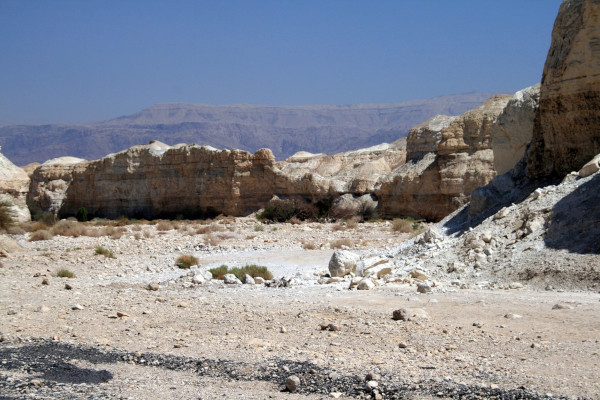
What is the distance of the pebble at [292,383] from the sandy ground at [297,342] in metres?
0.06

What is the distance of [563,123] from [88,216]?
3419 cm

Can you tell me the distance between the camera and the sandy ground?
530 cm

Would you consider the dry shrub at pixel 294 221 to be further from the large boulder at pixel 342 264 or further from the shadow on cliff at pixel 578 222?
the shadow on cliff at pixel 578 222

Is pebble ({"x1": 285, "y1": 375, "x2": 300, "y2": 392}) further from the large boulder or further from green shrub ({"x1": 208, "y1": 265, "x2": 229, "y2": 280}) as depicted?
green shrub ({"x1": 208, "y1": 265, "x2": 229, "y2": 280})

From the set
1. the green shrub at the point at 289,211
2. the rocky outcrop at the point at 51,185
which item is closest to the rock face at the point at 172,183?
the rocky outcrop at the point at 51,185

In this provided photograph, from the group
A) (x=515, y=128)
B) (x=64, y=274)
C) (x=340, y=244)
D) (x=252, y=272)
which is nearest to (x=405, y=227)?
(x=340, y=244)

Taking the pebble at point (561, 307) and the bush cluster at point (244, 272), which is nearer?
the pebble at point (561, 307)

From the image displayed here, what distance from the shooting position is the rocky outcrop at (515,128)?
49.7 feet

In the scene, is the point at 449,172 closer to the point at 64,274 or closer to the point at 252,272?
the point at 252,272

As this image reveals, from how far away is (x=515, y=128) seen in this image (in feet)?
50.7

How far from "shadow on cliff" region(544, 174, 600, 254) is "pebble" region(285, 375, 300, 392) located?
16.6 feet

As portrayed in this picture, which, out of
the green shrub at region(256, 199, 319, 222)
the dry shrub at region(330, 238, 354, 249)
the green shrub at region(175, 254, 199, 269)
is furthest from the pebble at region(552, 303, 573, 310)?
the green shrub at region(256, 199, 319, 222)

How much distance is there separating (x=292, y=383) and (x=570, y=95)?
28.0ft

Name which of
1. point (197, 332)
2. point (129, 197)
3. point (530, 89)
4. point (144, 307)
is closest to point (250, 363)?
point (197, 332)
